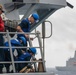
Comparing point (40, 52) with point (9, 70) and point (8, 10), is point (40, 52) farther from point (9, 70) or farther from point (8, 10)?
point (8, 10)

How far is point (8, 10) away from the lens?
1381 cm

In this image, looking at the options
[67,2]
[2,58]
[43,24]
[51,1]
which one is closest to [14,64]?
[2,58]

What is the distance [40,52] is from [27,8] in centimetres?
492

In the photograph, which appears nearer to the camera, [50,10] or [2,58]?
[2,58]

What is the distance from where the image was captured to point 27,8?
14.1 metres

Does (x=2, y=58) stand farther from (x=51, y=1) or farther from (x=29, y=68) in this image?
(x=51, y=1)

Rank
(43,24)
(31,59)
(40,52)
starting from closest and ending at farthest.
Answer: (40,52)
(31,59)
(43,24)

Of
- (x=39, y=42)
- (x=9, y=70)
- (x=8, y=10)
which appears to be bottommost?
(x=9, y=70)

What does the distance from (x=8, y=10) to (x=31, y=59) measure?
4.16 meters

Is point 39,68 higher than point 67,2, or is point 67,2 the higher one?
point 67,2

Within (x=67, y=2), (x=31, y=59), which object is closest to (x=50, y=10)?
(x=67, y=2)

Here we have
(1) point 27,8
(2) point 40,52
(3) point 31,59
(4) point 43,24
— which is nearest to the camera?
(2) point 40,52

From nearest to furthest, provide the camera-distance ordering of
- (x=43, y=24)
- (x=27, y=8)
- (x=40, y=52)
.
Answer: (x=40, y=52) < (x=43, y=24) < (x=27, y=8)

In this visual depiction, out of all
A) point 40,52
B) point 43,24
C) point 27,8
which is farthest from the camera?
point 27,8
